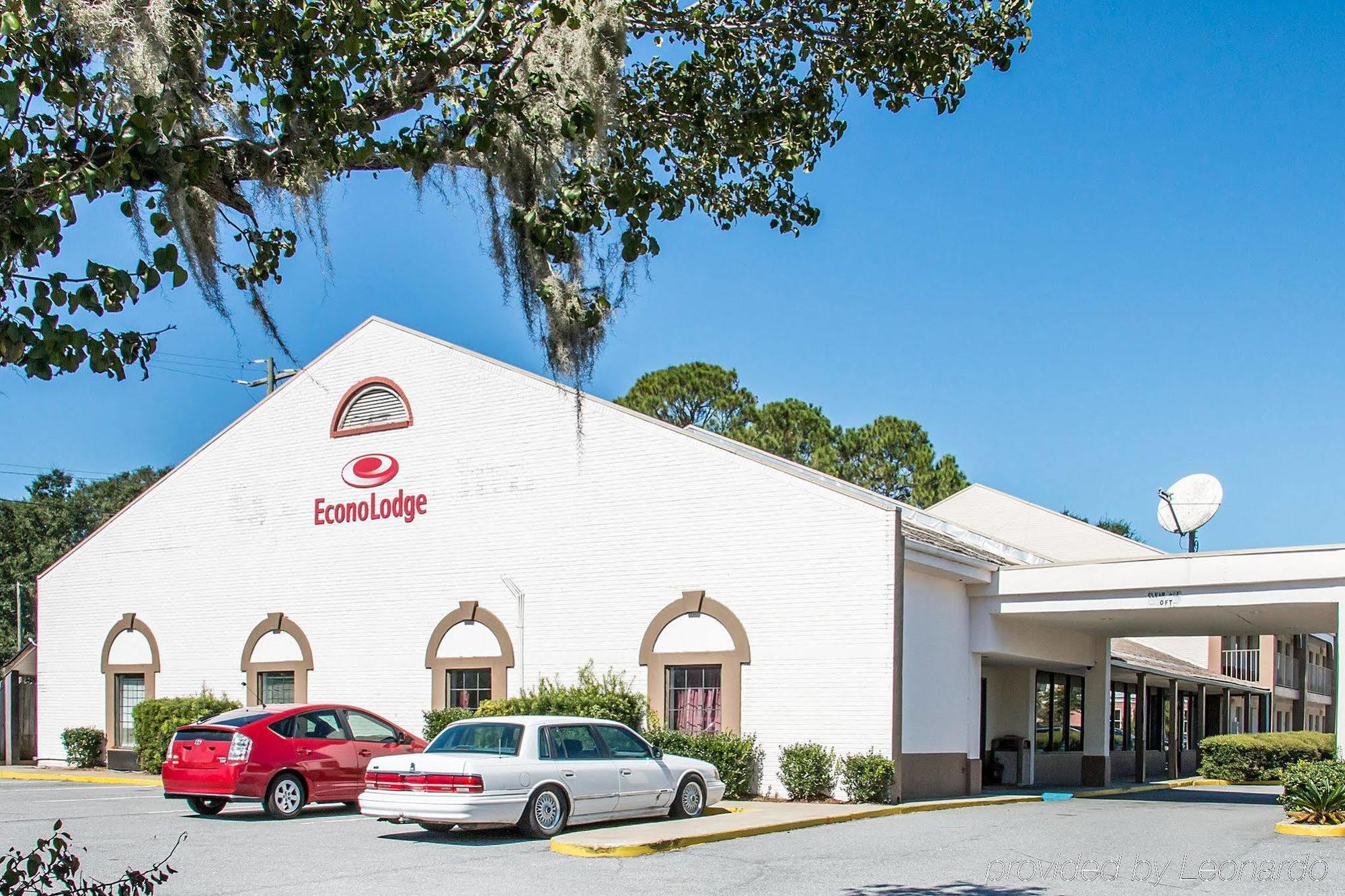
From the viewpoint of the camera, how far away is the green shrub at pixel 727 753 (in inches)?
840

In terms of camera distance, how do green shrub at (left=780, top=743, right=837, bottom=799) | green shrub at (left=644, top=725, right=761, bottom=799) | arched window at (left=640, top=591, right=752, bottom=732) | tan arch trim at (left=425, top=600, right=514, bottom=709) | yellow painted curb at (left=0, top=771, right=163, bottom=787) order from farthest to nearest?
yellow painted curb at (left=0, top=771, right=163, bottom=787) < tan arch trim at (left=425, top=600, right=514, bottom=709) < arched window at (left=640, top=591, right=752, bottom=732) < green shrub at (left=644, top=725, right=761, bottom=799) < green shrub at (left=780, top=743, right=837, bottom=799)

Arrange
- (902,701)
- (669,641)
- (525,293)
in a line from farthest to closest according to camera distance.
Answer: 1. (669,641)
2. (902,701)
3. (525,293)

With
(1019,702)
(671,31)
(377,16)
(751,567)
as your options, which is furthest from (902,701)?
(377,16)

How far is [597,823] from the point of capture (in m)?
16.9

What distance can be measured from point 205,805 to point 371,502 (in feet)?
30.8

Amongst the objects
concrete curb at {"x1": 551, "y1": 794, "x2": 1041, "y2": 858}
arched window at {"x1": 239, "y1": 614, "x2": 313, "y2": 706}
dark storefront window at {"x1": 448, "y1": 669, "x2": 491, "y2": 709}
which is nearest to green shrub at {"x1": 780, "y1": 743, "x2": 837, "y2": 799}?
concrete curb at {"x1": 551, "y1": 794, "x2": 1041, "y2": 858}

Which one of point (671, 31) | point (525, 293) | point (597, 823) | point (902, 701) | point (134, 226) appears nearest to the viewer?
point (134, 226)

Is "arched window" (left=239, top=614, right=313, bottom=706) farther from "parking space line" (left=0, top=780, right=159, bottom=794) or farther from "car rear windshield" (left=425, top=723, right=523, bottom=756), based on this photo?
"car rear windshield" (left=425, top=723, right=523, bottom=756)

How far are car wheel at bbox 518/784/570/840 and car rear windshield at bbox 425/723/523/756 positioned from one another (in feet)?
1.86

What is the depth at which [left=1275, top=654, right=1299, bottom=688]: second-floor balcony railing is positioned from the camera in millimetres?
52469

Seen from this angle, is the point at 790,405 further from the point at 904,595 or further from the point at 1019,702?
the point at 904,595

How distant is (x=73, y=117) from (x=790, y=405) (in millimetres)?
56277

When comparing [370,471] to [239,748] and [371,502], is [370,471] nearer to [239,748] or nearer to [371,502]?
[371,502]

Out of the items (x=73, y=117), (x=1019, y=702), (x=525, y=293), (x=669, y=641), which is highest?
(x=73, y=117)
